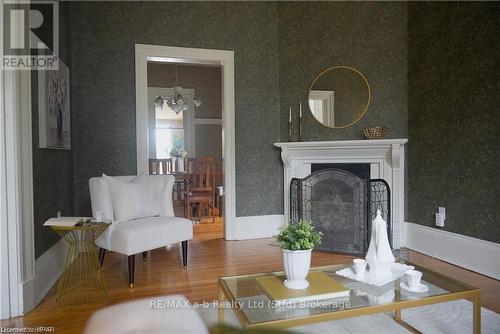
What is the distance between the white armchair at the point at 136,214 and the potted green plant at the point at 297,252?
1.51m

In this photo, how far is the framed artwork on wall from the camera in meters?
2.68

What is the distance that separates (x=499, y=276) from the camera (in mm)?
2844

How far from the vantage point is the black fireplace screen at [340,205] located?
3662mm

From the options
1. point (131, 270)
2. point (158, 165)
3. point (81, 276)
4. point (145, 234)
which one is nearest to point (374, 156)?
point (145, 234)

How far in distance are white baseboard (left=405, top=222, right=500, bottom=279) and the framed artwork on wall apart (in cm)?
358

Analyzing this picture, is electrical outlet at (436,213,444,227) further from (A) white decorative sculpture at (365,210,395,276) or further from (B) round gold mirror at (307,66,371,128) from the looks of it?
(A) white decorative sculpture at (365,210,395,276)

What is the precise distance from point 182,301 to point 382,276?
120cm

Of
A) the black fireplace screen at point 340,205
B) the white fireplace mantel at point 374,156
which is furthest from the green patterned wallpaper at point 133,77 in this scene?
the black fireplace screen at point 340,205

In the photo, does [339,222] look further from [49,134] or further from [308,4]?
[49,134]

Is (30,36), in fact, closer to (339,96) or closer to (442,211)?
(339,96)

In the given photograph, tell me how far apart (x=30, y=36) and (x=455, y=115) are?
3.54 metres

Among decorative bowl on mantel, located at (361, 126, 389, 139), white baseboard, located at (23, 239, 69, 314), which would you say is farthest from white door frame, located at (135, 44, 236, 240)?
decorative bowl on mantel, located at (361, 126, 389, 139)

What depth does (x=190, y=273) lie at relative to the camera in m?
3.12

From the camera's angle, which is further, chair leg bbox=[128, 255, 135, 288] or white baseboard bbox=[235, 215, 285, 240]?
white baseboard bbox=[235, 215, 285, 240]
